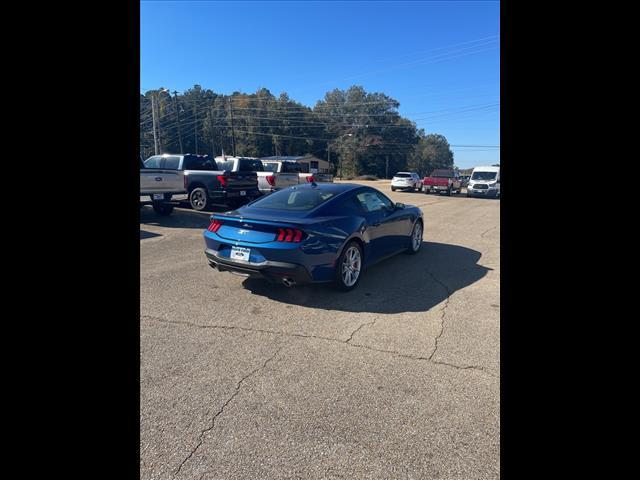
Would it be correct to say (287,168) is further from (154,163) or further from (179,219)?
(179,219)

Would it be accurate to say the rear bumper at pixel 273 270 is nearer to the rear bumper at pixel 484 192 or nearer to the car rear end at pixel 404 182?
the rear bumper at pixel 484 192

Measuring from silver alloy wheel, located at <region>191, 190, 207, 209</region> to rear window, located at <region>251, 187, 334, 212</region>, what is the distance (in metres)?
8.37

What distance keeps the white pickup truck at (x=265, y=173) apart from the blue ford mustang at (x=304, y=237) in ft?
31.4

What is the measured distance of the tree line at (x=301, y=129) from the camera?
8823cm

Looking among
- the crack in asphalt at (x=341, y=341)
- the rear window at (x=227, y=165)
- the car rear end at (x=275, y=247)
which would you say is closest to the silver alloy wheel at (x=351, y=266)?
the car rear end at (x=275, y=247)

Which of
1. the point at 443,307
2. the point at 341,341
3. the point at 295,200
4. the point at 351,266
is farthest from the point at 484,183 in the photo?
the point at 341,341

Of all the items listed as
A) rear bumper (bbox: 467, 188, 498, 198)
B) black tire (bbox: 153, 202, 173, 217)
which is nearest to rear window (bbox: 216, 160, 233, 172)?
black tire (bbox: 153, 202, 173, 217)
